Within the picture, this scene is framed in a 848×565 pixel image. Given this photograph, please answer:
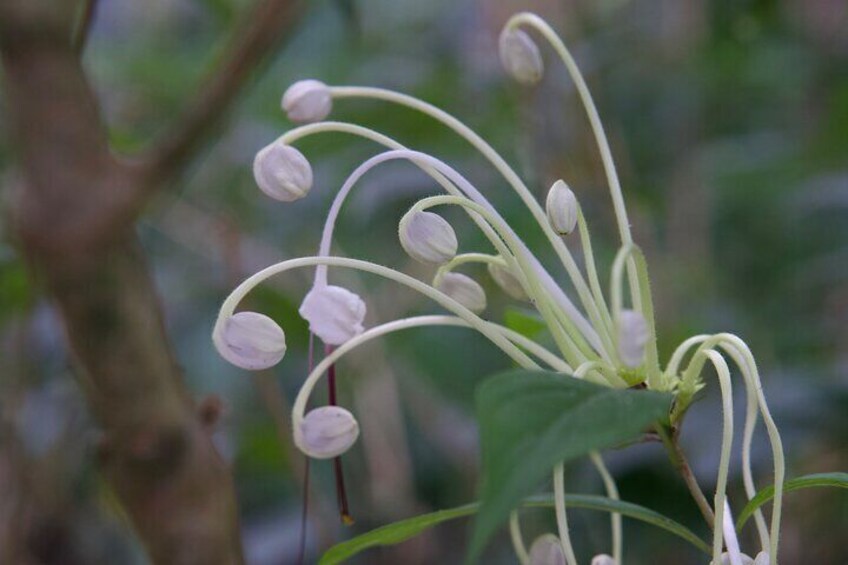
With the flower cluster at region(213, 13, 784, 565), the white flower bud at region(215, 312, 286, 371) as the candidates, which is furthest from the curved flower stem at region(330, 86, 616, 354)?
the white flower bud at region(215, 312, 286, 371)

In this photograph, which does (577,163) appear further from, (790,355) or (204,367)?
(204,367)

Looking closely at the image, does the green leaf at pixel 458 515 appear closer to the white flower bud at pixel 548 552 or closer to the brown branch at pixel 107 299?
the white flower bud at pixel 548 552

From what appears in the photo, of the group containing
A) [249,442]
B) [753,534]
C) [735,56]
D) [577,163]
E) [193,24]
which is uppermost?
[193,24]

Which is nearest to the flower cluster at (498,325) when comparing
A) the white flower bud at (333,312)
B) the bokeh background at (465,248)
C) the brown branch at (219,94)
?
the white flower bud at (333,312)

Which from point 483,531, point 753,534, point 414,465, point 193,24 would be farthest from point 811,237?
point 193,24

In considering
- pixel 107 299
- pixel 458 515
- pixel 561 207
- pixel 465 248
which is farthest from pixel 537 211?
pixel 465 248

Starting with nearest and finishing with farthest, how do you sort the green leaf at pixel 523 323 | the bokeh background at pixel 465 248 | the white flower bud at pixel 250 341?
the white flower bud at pixel 250 341, the green leaf at pixel 523 323, the bokeh background at pixel 465 248
